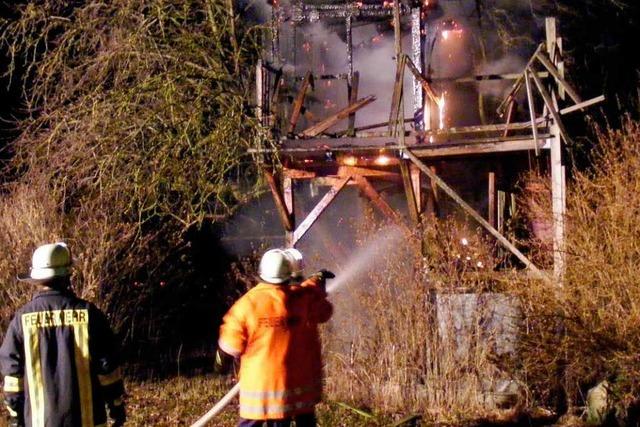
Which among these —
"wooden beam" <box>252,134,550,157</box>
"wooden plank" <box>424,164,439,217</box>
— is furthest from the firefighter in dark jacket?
"wooden plank" <box>424,164,439,217</box>

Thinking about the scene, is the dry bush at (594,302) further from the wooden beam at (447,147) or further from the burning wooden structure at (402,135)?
the wooden beam at (447,147)

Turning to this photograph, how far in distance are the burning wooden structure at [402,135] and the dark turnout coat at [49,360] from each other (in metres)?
4.96

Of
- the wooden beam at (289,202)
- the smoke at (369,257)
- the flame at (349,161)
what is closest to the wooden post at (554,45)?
the smoke at (369,257)

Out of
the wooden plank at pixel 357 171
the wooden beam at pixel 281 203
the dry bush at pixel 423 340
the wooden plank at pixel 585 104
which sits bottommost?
the dry bush at pixel 423 340

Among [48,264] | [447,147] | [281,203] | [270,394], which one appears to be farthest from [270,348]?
[281,203]

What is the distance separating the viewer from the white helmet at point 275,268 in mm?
5441

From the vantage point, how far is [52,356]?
15.4 ft

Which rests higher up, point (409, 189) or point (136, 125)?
point (136, 125)

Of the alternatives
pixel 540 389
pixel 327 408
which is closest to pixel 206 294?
pixel 327 408

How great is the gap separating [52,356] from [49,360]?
1.1 inches

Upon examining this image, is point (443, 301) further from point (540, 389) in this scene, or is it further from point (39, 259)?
point (39, 259)

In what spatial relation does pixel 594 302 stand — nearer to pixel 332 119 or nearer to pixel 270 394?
pixel 270 394

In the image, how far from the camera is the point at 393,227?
1108 cm

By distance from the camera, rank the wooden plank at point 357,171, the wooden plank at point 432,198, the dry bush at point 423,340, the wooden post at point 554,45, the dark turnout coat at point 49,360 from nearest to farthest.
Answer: the dark turnout coat at point 49,360 → the dry bush at point 423,340 → the wooden post at point 554,45 → the wooden plank at point 357,171 → the wooden plank at point 432,198
